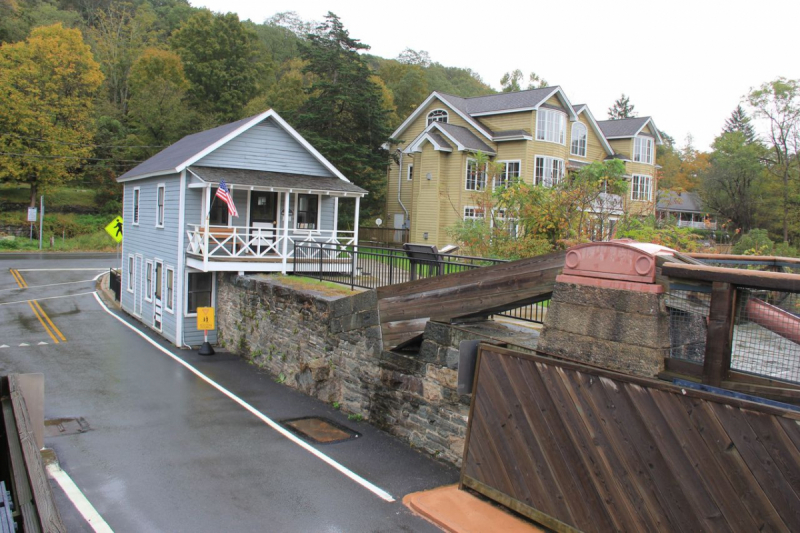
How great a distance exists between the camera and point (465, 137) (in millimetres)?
35375

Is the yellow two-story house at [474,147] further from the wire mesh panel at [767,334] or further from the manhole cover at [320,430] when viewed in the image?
the wire mesh panel at [767,334]

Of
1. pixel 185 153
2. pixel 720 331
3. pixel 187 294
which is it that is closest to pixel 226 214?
pixel 185 153

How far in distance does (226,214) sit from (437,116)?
20780 millimetres

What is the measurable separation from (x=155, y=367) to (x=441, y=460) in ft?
33.9

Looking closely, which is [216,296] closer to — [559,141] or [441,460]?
[441,460]

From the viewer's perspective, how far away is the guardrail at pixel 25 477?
159 inches

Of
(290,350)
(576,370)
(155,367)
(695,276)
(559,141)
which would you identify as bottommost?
(155,367)

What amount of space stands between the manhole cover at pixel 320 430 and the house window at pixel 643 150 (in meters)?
36.1

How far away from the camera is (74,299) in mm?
27438

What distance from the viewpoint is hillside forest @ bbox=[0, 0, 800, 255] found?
38.4 meters

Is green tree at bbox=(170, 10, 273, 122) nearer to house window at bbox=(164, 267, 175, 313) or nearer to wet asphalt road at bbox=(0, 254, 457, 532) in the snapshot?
house window at bbox=(164, 267, 175, 313)

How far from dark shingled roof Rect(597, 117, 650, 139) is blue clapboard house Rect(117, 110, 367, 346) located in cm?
2662

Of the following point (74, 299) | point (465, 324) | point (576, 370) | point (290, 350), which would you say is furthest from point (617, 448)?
point (74, 299)

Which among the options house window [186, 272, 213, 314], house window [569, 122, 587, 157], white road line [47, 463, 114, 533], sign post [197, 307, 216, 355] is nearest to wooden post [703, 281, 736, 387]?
white road line [47, 463, 114, 533]
